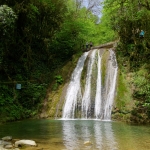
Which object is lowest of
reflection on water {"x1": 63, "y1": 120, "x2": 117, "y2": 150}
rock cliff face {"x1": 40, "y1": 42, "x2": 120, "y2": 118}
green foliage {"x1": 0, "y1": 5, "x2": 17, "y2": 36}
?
reflection on water {"x1": 63, "y1": 120, "x2": 117, "y2": 150}

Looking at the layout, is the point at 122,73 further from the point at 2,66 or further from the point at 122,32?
the point at 2,66

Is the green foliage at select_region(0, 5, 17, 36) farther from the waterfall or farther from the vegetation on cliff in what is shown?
the waterfall

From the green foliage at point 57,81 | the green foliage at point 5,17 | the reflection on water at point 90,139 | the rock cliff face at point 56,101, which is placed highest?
the green foliage at point 5,17

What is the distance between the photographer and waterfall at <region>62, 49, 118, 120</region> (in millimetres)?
16047

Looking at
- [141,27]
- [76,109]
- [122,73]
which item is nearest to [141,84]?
[122,73]

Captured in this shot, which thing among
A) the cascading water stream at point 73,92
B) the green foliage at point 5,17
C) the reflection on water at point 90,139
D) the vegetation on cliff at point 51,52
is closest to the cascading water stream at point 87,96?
the cascading water stream at point 73,92

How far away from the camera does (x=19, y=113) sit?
51.1 ft

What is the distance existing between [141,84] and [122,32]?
6052mm

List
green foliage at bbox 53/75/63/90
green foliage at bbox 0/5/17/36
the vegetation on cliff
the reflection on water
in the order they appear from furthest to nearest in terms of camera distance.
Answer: green foliage at bbox 53/75/63/90
the vegetation on cliff
green foliage at bbox 0/5/17/36
the reflection on water

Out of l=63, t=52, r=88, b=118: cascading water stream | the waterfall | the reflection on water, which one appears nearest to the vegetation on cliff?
the waterfall

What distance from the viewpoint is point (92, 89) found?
58.3 ft

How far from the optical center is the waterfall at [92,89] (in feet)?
52.6

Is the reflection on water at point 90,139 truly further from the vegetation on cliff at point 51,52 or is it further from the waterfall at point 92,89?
the waterfall at point 92,89

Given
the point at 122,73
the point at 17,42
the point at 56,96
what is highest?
the point at 17,42
